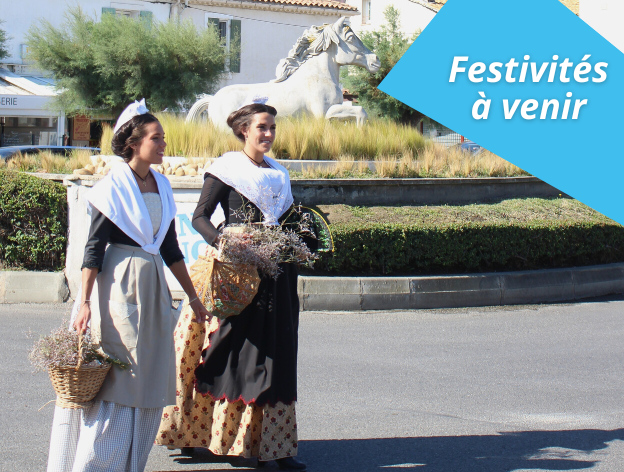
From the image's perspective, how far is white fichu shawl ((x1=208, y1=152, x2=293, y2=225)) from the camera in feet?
13.4

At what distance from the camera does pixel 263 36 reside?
112 feet

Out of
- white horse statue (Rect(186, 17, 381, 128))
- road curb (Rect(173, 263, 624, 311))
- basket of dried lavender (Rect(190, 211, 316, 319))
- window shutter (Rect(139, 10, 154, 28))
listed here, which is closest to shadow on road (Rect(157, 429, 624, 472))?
basket of dried lavender (Rect(190, 211, 316, 319))

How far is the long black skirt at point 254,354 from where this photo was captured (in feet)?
13.1

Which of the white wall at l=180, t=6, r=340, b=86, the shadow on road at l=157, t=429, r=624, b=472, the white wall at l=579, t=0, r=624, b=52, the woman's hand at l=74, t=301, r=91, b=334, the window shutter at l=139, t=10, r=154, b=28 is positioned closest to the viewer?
the woman's hand at l=74, t=301, r=91, b=334

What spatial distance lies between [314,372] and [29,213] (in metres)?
4.55

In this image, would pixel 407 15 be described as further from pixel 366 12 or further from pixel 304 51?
pixel 304 51

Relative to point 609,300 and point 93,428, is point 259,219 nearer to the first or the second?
point 93,428

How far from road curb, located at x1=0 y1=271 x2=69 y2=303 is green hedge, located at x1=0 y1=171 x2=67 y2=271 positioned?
30 cm

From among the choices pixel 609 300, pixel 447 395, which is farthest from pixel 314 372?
pixel 609 300

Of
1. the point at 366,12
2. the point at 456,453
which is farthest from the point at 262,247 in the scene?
the point at 366,12

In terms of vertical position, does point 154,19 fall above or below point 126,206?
above

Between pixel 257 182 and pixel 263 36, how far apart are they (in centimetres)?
3119

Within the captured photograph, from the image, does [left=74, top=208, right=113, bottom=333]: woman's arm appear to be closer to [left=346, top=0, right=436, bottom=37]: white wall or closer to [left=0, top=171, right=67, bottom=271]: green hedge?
[left=0, top=171, right=67, bottom=271]: green hedge

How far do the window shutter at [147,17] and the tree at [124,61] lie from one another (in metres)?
0.56
